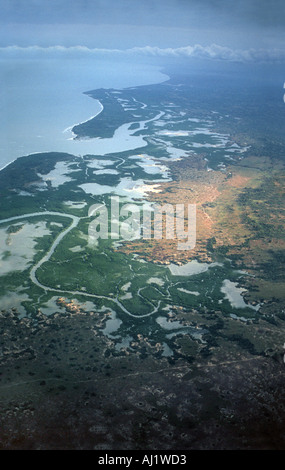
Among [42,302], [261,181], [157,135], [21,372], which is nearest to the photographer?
[21,372]

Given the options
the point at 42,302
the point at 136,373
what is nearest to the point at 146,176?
the point at 42,302

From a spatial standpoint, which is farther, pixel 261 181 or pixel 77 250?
pixel 261 181

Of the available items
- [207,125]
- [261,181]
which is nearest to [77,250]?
[261,181]

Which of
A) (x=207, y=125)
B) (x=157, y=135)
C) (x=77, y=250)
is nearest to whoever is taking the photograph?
(x=77, y=250)

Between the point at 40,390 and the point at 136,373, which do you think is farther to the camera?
the point at 136,373

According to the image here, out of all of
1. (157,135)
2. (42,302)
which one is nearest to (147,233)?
(42,302)

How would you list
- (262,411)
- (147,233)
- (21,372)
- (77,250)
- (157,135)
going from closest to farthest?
(262,411)
(21,372)
(77,250)
(147,233)
(157,135)

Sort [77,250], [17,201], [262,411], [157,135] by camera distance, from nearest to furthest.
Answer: [262,411], [77,250], [17,201], [157,135]

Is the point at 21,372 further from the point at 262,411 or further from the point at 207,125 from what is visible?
the point at 207,125

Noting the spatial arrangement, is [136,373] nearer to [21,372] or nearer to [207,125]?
[21,372]
